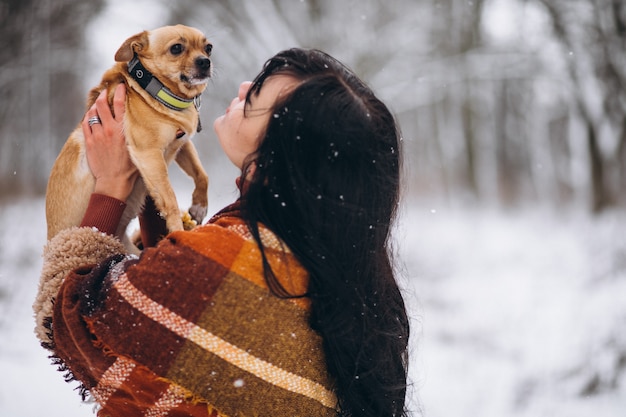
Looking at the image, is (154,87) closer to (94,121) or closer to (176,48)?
(176,48)

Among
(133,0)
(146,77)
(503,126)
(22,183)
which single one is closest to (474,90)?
(503,126)

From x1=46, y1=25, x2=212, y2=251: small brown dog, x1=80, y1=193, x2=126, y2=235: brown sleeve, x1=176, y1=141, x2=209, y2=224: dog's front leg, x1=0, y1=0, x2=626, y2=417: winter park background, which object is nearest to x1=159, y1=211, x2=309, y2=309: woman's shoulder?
x1=80, y1=193, x2=126, y2=235: brown sleeve

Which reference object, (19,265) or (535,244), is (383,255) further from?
(535,244)

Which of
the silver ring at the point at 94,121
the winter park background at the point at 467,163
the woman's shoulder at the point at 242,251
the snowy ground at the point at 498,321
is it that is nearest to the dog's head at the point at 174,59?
the silver ring at the point at 94,121

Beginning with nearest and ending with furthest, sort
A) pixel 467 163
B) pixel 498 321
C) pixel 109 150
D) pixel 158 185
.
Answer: pixel 109 150, pixel 158 185, pixel 498 321, pixel 467 163

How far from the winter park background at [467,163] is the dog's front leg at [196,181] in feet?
5.64

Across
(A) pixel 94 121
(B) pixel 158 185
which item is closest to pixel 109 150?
(A) pixel 94 121

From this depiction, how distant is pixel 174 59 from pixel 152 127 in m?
0.28

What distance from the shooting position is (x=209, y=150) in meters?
8.50

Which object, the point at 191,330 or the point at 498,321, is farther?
the point at 498,321

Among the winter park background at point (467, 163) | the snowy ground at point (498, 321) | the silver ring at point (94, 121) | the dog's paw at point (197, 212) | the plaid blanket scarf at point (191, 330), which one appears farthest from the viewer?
the winter park background at point (467, 163)

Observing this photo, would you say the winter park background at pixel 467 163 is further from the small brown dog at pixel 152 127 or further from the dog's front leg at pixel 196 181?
the small brown dog at pixel 152 127

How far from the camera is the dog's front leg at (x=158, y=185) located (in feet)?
5.87

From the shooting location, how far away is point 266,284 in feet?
3.71
